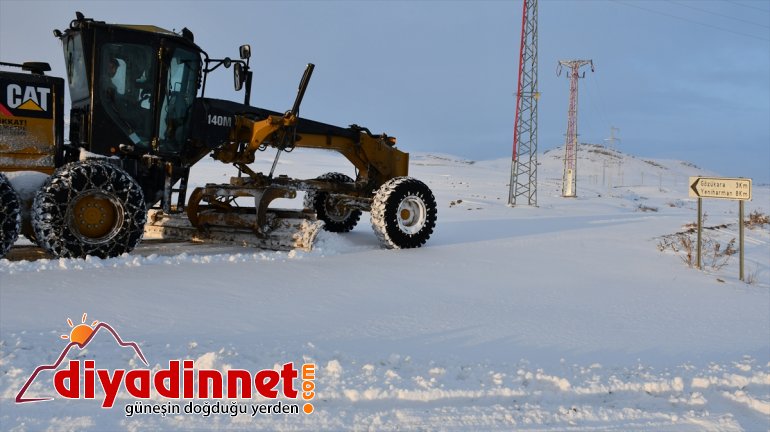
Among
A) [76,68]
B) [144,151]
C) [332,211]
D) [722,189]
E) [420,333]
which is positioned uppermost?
[76,68]

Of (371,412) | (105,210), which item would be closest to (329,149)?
(105,210)

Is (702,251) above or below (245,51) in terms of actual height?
below

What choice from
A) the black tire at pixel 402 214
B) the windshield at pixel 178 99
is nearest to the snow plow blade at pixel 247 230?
the black tire at pixel 402 214

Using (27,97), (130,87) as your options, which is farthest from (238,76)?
(27,97)

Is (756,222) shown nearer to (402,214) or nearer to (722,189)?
(722,189)

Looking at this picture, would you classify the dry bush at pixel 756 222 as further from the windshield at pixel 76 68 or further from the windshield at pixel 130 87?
the windshield at pixel 76 68

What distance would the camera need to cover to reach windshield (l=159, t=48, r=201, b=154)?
8.95 metres

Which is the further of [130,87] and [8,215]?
[130,87]

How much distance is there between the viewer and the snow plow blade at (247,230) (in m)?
9.26

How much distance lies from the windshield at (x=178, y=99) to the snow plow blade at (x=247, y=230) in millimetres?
1543

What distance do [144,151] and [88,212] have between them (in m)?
1.49

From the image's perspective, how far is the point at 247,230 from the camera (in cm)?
980

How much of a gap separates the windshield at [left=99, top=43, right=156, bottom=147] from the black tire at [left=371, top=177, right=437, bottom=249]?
3.63 m

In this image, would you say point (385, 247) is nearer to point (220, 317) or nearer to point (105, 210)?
point (105, 210)
